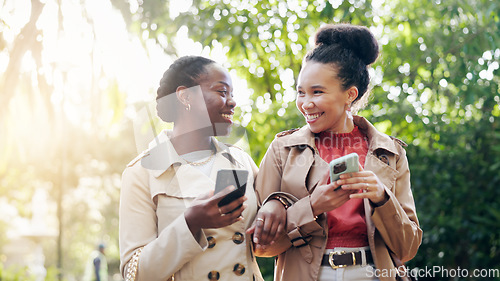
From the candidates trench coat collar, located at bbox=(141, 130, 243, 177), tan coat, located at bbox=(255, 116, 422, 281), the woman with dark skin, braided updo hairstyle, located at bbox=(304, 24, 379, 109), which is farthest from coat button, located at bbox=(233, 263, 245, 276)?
braided updo hairstyle, located at bbox=(304, 24, 379, 109)

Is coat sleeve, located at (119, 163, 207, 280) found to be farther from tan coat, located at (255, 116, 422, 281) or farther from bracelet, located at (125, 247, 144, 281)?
tan coat, located at (255, 116, 422, 281)

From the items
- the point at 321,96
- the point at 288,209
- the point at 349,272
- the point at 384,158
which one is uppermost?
the point at 321,96

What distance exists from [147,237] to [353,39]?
132 centimetres

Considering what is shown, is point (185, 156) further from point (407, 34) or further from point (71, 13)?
point (407, 34)

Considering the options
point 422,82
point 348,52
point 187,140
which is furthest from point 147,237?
point 422,82

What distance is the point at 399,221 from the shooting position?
232 centimetres

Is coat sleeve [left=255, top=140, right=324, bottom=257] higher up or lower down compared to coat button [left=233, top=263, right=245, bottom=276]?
higher up

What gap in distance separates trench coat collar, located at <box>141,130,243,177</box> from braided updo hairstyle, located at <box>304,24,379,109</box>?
599 mm

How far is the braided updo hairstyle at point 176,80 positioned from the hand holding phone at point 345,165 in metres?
0.84

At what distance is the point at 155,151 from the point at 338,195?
0.89 m

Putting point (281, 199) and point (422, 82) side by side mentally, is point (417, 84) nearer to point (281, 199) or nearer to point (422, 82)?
point (422, 82)

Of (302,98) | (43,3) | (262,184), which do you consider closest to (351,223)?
(262,184)

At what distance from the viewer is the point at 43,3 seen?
3.58m

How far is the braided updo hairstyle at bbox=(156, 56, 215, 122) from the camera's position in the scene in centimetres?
264
